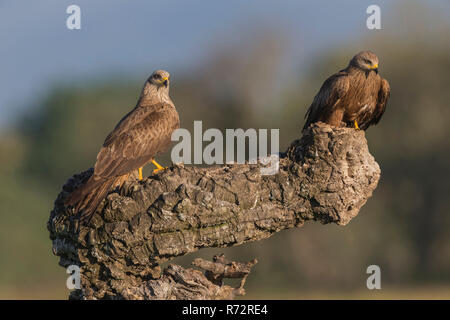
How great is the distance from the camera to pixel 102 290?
7105 millimetres

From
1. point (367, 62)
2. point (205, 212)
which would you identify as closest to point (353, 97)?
point (367, 62)

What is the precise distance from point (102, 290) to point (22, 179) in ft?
128

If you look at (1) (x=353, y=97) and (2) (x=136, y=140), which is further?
(1) (x=353, y=97)

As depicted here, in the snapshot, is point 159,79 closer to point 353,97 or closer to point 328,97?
point 328,97

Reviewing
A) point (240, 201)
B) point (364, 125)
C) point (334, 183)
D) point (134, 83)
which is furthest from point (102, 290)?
point (134, 83)

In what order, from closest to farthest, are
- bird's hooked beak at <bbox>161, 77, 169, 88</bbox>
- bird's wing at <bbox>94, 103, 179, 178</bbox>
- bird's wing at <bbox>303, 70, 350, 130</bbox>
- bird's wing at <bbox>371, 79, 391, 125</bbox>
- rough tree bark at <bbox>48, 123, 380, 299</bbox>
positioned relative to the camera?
rough tree bark at <bbox>48, 123, 380, 299</bbox>
bird's wing at <bbox>94, 103, 179, 178</bbox>
bird's hooked beak at <bbox>161, 77, 169, 88</bbox>
bird's wing at <bbox>303, 70, 350, 130</bbox>
bird's wing at <bbox>371, 79, 391, 125</bbox>

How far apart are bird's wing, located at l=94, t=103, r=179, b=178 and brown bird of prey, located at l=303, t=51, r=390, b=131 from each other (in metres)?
2.05

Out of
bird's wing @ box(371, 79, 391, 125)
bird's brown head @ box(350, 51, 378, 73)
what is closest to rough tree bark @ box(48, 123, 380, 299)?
bird's brown head @ box(350, 51, 378, 73)

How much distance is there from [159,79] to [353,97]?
2.72 meters

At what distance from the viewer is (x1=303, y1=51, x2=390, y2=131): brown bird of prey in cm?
975

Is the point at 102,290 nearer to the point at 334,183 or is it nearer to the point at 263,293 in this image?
the point at 334,183

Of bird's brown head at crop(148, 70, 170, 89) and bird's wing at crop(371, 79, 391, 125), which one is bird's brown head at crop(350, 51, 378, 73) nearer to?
bird's wing at crop(371, 79, 391, 125)

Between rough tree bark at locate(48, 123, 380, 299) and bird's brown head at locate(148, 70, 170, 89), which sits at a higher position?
bird's brown head at locate(148, 70, 170, 89)

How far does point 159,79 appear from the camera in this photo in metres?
9.56
